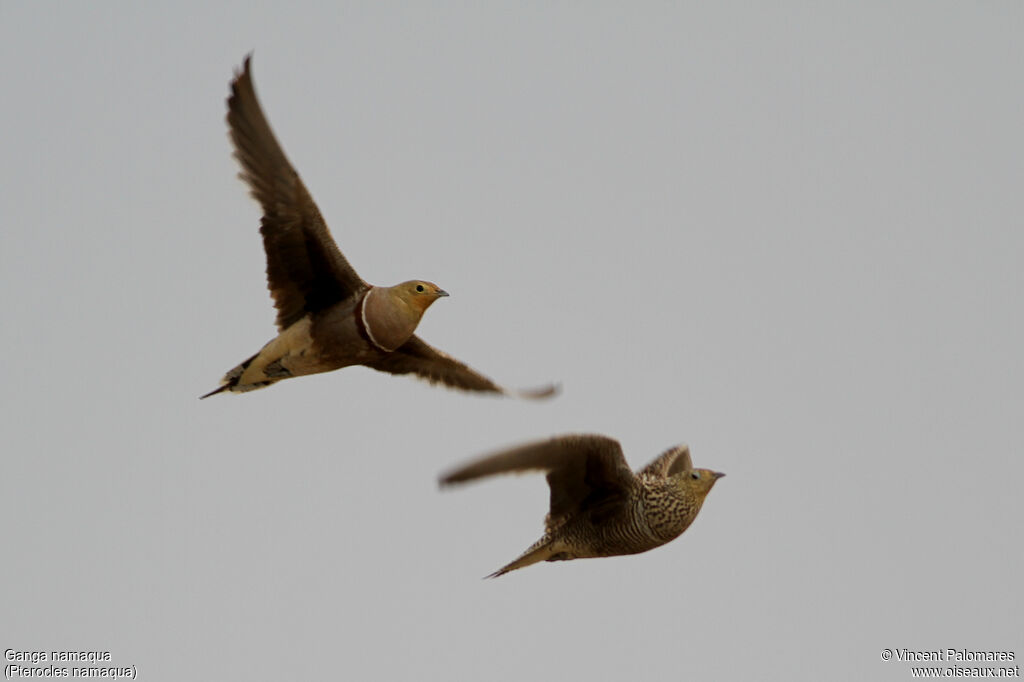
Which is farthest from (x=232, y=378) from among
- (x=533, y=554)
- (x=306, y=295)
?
(x=533, y=554)

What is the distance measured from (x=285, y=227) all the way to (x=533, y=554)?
388 centimetres

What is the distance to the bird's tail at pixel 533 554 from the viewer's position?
13.2 metres

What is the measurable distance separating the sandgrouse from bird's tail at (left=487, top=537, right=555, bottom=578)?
260 centimetres

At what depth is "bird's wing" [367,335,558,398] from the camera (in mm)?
15742

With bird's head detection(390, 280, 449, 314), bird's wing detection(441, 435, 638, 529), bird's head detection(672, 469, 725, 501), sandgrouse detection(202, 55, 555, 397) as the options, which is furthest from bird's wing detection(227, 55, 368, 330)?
bird's head detection(672, 469, 725, 501)

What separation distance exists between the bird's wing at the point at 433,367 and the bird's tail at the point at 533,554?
2694 mm

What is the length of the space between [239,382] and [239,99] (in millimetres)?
2810

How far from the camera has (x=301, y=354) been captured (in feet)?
47.3

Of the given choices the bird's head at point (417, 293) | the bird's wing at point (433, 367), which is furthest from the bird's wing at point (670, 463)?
the bird's head at point (417, 293)

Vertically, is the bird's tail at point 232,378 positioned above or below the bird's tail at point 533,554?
above

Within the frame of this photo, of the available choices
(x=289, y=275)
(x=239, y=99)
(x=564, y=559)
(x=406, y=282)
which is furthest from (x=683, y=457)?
(x=239, y=99)

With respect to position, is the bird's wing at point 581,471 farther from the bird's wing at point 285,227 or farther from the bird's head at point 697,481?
the bird's wing at point 285,227

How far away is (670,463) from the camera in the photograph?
48.0 feet

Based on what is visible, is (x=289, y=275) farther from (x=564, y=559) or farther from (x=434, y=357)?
(x=564, y=559)
